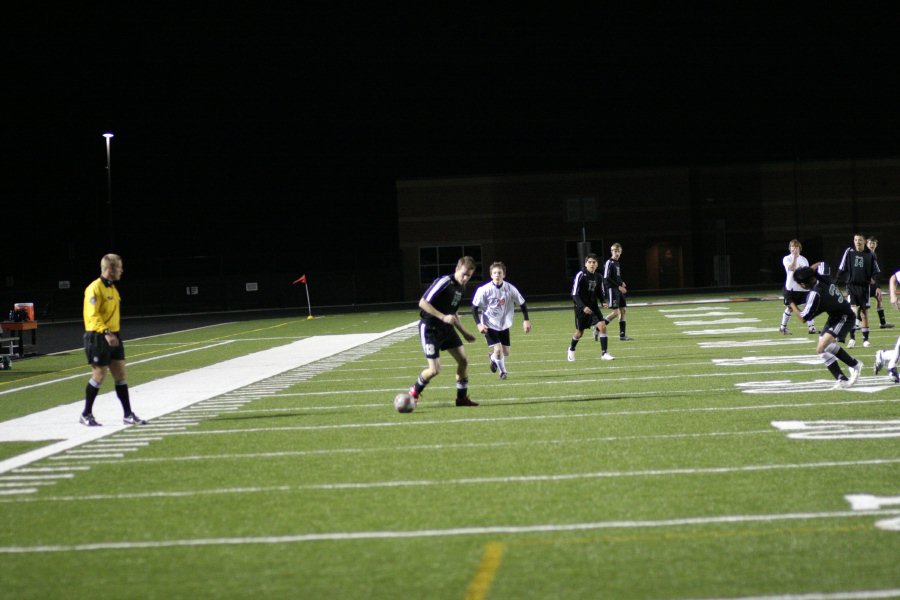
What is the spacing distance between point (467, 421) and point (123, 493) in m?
4.06

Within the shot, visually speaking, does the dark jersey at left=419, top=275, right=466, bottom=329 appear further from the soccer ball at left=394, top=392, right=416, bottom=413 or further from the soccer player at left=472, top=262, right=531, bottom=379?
the soccer player at left=472, top=262, right=531, bottom=379

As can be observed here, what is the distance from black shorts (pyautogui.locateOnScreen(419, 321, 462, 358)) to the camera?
11.7m

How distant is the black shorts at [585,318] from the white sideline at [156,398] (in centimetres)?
502

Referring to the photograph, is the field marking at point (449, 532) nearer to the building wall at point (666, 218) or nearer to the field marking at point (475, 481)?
the field marking at point (475, 481)

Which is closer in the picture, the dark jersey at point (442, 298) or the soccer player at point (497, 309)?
the dark jersey at point (442, 298)

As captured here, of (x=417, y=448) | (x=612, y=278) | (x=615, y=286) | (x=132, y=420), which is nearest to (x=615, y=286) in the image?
(x=615, y=286)

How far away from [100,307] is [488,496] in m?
5.72

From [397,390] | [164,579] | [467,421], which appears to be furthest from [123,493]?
[397,390]

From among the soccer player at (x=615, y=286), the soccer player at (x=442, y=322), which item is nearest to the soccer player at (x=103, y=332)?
the soccer player at (x=442, y=322)

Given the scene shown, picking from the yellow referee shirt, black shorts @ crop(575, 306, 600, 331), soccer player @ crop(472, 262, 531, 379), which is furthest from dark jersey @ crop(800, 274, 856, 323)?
the yellow referee shirt

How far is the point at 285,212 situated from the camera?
64000 mm

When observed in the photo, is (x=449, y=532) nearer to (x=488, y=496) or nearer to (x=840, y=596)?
(x=488, y=496)

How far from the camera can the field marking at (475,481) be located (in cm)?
754

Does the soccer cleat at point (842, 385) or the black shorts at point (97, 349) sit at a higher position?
the black shorts at point (97, 349)
